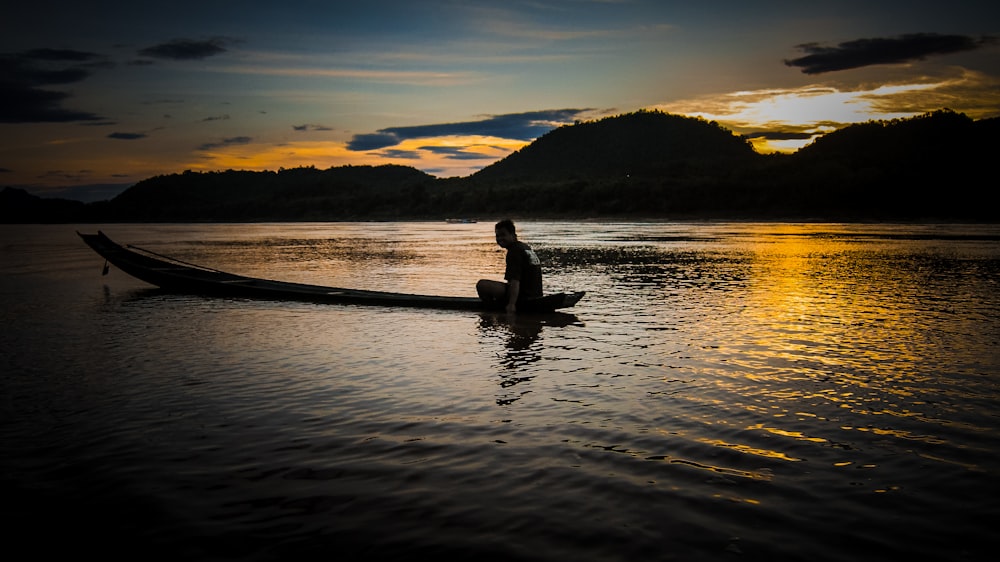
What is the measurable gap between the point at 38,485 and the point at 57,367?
21.6ft

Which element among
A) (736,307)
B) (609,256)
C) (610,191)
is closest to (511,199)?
(610,191)

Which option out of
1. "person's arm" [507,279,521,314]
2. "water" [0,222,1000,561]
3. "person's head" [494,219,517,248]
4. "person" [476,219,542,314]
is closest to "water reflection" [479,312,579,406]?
"water" [0,222,1000,561]

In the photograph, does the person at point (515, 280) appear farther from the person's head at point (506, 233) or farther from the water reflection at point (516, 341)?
the water reflection at point (516, 341)

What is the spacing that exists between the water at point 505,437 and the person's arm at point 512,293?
0.60 meters

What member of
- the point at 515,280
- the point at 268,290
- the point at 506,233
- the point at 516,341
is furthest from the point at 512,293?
the point at 268,290

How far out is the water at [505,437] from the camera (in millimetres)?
5406

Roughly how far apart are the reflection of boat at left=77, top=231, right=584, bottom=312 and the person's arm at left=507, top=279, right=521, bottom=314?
15.4 inches

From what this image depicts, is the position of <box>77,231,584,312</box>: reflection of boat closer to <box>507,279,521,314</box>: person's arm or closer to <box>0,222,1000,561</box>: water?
<box>507,279,521,314</box>: person's arm

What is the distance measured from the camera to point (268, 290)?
70.8ft

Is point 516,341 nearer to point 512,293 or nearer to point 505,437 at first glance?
point 512,293

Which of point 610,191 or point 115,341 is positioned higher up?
point 610,191

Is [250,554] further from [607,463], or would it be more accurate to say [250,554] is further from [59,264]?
[59,264]

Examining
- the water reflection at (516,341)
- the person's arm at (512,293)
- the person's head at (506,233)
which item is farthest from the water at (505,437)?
the person's head at (506,233)

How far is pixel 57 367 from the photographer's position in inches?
475
